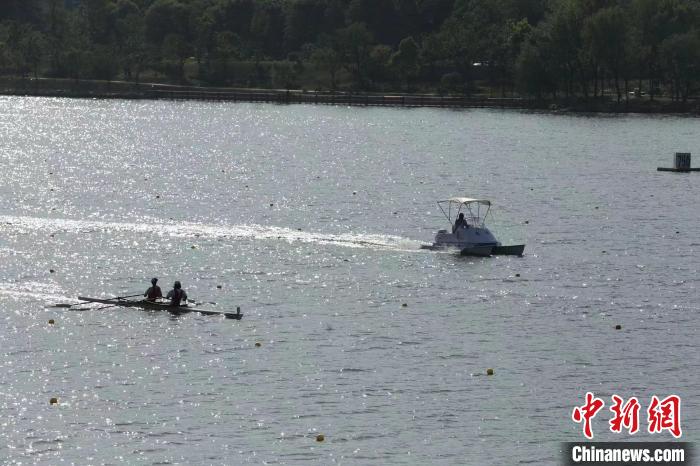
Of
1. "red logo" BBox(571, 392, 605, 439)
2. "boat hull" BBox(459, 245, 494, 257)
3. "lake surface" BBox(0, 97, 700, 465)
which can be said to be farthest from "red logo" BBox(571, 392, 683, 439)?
"boat hull" BBox(459, 245, 494, 257)

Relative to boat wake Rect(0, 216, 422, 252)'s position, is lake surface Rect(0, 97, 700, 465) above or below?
below

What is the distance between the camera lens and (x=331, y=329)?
71.3m

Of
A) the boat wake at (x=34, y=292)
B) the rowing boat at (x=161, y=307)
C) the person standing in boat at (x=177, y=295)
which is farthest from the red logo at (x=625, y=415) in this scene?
A: the boat wake at (x=34, y=292)

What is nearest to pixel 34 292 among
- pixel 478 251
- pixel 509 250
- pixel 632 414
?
pixel 478 251

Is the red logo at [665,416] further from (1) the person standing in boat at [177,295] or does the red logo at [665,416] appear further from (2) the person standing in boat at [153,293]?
(2) the person standing in boat at [153,293]

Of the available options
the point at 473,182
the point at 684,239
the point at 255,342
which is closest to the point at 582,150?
the point at 473,182

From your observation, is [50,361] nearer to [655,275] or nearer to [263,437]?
[263,437]

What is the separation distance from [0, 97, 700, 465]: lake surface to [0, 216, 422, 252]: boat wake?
0.30 m

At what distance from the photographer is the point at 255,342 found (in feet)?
223

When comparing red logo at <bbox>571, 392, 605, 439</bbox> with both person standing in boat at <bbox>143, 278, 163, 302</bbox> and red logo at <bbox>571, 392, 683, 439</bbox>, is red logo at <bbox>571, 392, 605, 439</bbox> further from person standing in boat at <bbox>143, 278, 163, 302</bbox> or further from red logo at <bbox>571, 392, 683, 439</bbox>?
person standing in boat at <bbox>143, 278, 163, 302</bbox>

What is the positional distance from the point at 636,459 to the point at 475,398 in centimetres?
945

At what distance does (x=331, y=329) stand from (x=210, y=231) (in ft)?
114

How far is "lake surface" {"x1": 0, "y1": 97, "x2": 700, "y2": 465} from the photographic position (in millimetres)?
55031

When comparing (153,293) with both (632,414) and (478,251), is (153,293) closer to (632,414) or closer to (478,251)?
(478,251)
